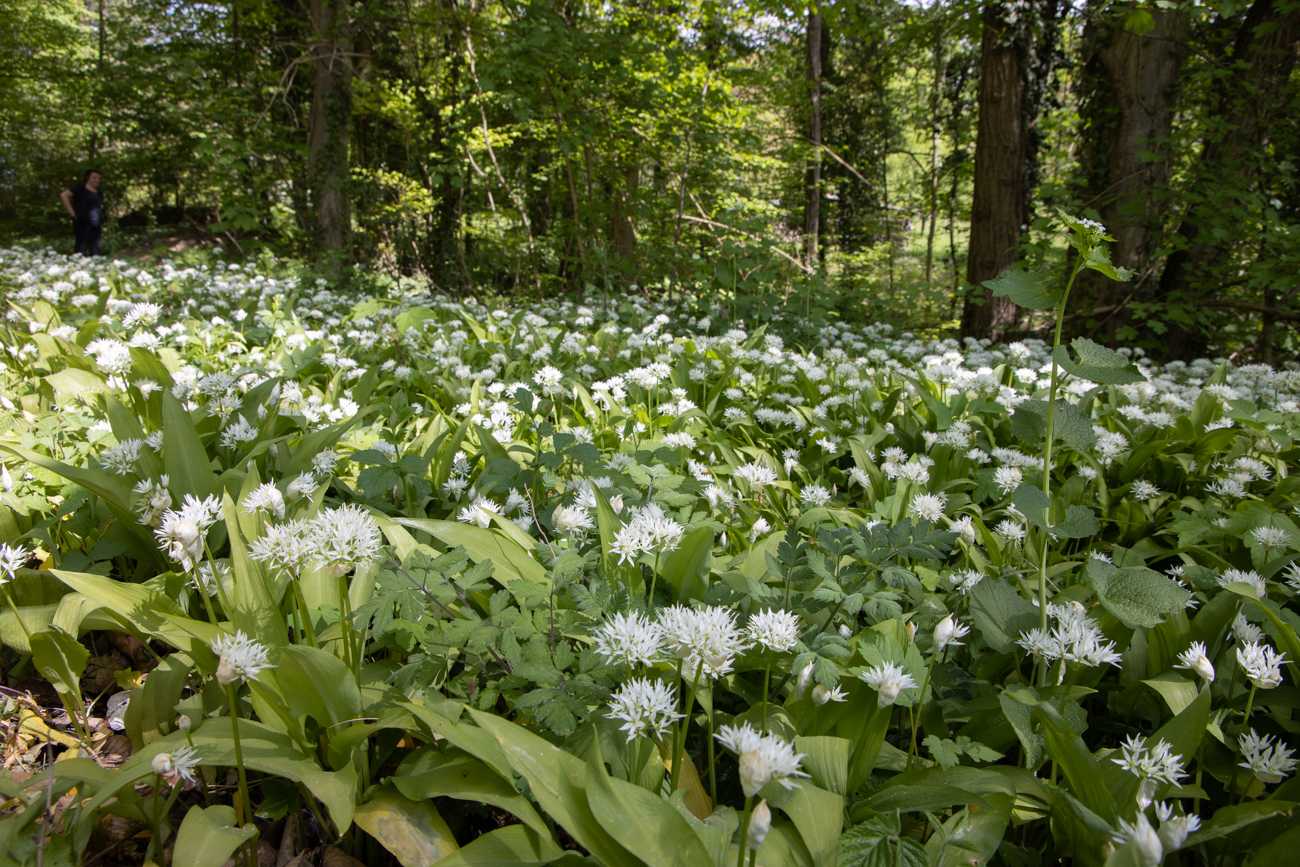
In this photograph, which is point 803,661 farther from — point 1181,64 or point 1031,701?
point 1181,64

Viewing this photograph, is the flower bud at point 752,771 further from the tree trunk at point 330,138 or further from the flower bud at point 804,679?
the tree trunk at point 330,138

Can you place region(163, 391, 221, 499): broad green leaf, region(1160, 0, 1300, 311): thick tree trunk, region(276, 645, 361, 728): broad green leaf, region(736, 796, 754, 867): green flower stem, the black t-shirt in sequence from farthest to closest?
the black t-shirt, region(1160, 0, 1300, 311): thick tree trunk, region(163, 391, 221, 499): broad green leaf, region(276, 645, 361, 728): broad green leaf, region(736, 796, 754, 867): green flower stem

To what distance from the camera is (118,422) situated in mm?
2143

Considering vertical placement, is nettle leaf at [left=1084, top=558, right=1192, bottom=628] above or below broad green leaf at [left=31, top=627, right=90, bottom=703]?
above

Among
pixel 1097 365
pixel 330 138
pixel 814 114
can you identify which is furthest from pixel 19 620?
pixel 814 114

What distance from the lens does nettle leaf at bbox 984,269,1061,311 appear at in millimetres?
1426

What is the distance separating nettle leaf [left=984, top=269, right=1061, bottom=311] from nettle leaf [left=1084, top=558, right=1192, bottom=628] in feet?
1.87

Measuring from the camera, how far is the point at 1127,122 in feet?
21.0

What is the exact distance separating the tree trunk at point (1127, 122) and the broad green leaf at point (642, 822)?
709 centimetres

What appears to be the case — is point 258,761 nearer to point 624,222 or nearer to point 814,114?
point 624,222

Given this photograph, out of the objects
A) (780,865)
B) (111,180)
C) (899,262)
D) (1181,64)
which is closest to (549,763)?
(780,865)

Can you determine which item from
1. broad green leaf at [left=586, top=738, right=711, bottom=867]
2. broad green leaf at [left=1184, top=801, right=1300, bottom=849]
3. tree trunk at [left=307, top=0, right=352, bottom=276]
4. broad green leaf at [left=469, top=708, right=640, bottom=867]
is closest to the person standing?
tree trunk at [left=307, top=0, right=352, bottom=276]

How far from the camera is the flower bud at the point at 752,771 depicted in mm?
754

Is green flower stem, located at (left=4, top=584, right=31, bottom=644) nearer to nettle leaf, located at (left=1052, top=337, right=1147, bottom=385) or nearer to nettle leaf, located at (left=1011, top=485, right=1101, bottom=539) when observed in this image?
nettle leaf, located at (left=1011, top=485, right=1101, bottom=539)
